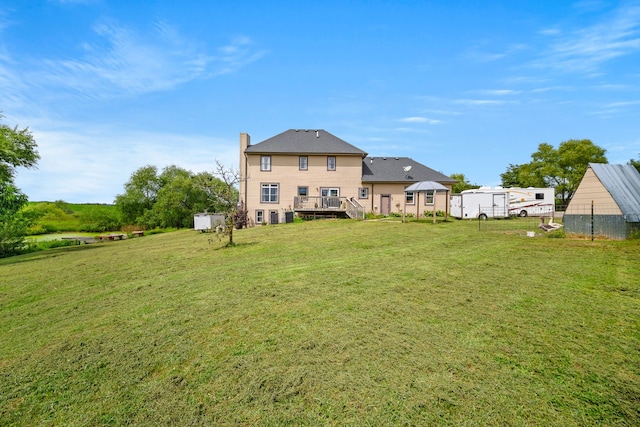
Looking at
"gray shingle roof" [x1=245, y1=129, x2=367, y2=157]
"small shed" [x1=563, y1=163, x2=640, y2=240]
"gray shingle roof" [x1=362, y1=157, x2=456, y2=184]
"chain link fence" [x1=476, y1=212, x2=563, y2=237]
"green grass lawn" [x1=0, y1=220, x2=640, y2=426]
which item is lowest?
"green grass lawn" [x1=0, y1=220, x2=640, y2=426]

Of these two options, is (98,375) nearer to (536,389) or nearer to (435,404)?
(435,404)

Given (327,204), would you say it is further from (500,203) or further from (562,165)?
(562,165)

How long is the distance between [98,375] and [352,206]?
25.6m

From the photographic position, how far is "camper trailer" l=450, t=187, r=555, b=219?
28.4 m

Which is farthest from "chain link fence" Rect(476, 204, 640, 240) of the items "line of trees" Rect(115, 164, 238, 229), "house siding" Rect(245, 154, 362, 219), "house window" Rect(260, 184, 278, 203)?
"line of trees" Rect(115, 164, 238, 229)

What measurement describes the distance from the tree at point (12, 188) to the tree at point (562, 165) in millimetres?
66608

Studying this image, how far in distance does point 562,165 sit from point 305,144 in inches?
1910

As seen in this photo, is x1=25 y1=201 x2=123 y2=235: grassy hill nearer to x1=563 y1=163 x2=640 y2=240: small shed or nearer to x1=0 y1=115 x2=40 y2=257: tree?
x1=0 y1=115 x2=40 y2=257: tree

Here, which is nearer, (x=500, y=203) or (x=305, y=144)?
(x=500, y=203)

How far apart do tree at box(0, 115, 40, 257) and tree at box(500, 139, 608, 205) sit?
66608 mm

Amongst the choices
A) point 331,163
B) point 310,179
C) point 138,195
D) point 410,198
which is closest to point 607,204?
point 410,198

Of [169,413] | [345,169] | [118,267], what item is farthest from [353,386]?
[345,169]

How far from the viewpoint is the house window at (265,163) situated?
3127 centimetres

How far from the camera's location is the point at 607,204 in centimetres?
1343
